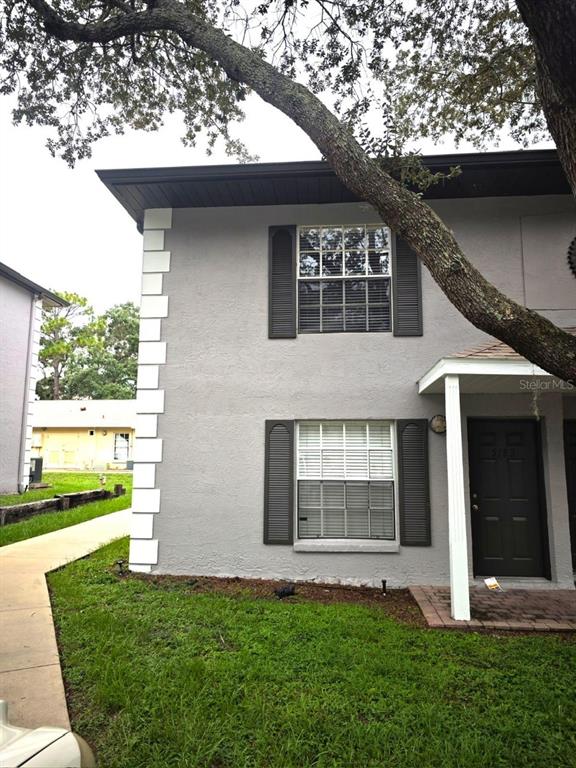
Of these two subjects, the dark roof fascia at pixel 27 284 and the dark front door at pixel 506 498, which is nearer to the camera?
the dark front door at pixel 506 498

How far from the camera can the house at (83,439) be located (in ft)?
101

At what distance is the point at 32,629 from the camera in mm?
4832

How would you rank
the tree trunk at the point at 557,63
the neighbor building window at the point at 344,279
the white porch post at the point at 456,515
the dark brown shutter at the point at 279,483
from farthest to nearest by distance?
the neighbor building window at the point at 344,279 < the dark brown shutter at the point at 279,483 < the white porch post at the point at 456,515 < the tree trunk at the point at 557,63

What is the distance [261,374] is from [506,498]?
3.60 m

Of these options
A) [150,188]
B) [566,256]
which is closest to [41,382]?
[150,188]

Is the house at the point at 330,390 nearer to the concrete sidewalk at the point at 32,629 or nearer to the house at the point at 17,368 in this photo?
the concrete sidewalk at the point at 32,629

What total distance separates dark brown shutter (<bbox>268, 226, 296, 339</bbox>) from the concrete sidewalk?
13.9ft

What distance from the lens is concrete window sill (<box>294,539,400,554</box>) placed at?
253 inches

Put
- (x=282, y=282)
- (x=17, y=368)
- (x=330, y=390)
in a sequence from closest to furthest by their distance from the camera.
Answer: (x=330, y=390)
(x=282, y=282)
(x=17, y=368)

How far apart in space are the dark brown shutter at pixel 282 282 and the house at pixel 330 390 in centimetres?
2

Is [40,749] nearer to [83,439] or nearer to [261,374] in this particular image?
[261,374]

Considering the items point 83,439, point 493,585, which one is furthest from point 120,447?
point 493,585

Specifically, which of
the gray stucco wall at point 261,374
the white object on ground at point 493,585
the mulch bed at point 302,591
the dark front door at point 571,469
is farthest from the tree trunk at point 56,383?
the dark front door at point 571,469

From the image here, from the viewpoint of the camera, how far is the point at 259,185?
22.1 feet
